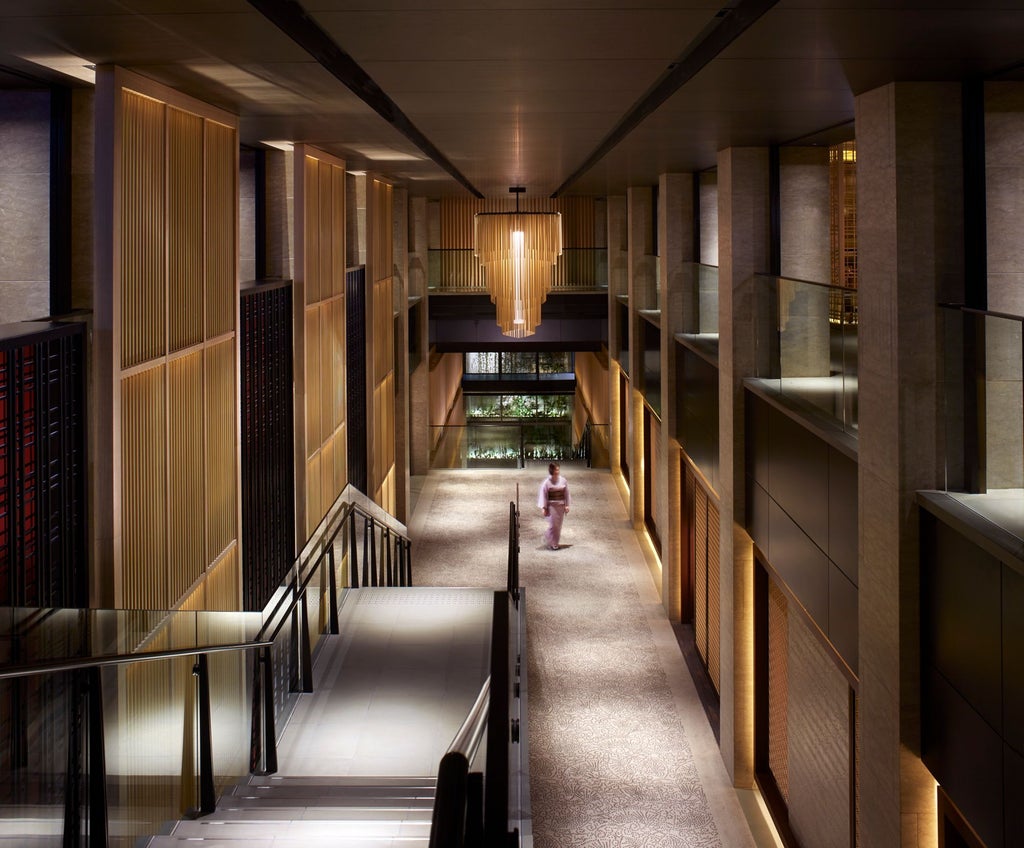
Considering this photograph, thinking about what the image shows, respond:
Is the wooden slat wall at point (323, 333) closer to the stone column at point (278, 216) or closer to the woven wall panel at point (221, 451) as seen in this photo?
the stone column at point (278, 216)

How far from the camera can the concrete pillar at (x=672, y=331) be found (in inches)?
501

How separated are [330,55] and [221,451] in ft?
10.7

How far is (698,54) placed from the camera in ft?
16.5

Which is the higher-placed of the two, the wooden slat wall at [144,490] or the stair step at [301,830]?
the wooden slat wall at [144,490]

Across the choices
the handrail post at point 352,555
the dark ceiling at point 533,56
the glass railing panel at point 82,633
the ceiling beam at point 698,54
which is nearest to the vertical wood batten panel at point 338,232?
the handrail post at point 352,555

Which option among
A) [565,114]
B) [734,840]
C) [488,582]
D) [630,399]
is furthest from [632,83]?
[630,399]

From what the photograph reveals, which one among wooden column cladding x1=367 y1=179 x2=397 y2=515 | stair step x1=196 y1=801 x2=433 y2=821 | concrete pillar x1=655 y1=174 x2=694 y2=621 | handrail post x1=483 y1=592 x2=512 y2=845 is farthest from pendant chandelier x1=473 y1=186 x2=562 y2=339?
handrail post x1=483 y1=592 x2=512 y2=845

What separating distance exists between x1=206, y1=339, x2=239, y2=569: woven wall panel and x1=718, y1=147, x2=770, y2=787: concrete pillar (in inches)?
161

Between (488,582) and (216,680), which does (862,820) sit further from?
(488,582)

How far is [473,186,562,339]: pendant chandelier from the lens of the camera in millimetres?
12891

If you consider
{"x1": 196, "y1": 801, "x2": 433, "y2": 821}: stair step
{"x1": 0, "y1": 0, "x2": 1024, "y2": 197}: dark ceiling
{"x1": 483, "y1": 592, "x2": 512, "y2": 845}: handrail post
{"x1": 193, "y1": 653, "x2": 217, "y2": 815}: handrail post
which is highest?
{"x1": 0, "y1": 0, "x2": 1024, "y2": 197}: dark ceiling

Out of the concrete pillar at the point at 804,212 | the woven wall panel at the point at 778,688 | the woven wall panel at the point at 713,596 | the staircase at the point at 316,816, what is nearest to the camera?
the staircase at the point at 316,816

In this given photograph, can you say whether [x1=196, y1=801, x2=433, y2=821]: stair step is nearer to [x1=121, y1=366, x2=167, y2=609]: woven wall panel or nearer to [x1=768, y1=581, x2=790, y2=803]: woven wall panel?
[x1=121, y1=366, x2=167, y2=609]: woven wall panel

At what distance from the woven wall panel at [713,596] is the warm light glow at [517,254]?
11.6ft
